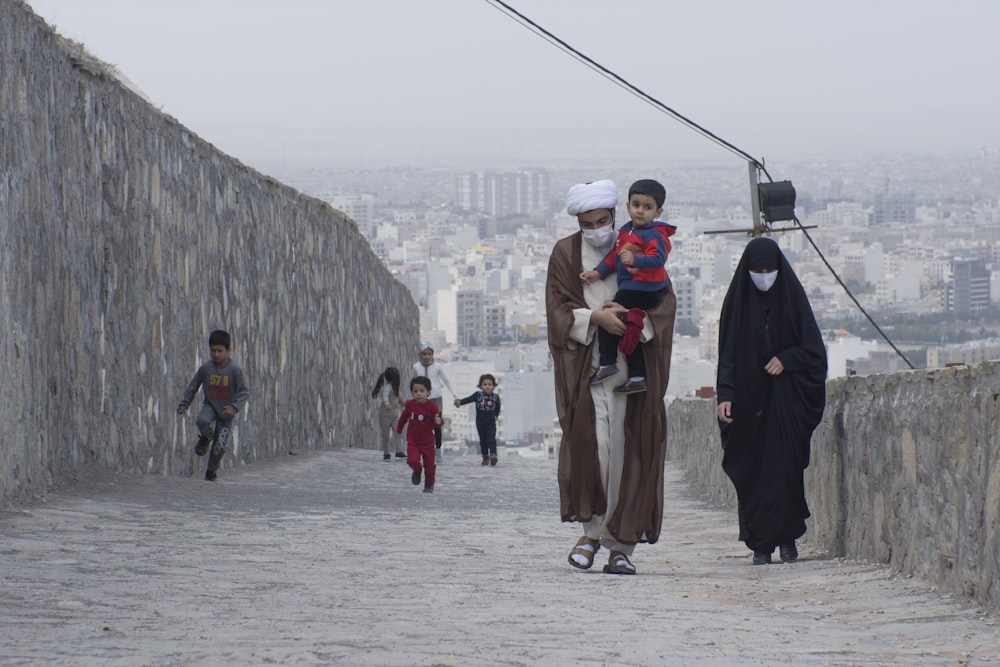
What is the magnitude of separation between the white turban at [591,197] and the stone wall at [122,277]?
271cm

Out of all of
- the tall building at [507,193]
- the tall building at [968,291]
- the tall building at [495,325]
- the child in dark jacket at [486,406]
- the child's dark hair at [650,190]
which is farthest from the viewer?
the tall building at [507,193]

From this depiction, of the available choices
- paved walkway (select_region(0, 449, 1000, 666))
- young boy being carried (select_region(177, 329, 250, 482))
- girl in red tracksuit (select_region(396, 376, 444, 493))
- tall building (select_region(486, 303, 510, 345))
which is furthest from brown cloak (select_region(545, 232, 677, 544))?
Result: tall building (select_region(486, 303, 510, 345))

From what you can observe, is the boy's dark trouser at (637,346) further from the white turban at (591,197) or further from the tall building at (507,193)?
the tall building at (507,193)

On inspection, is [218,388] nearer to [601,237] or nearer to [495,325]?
[601,237]

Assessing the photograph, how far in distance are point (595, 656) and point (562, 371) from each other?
7.75ft

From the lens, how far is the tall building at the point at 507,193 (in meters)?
184

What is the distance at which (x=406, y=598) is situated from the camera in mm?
5035

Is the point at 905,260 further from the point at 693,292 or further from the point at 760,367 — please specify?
the point at 760,367

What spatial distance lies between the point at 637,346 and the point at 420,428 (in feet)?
16.7

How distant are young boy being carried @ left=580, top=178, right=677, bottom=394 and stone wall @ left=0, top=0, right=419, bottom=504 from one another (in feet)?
9.26

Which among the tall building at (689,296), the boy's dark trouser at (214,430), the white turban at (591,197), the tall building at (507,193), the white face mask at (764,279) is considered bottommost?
the boy's dark trouser at (214,430)

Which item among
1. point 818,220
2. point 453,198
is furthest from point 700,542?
point 453,198

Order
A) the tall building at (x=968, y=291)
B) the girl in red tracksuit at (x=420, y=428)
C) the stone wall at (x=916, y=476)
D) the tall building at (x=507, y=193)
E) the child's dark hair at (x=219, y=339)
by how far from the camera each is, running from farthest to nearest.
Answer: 1. the tall building at (x=507, y=193)
2. the tall building at (x=968, y=291)
3. the girl in red tracksuit at (x=420, y=428)
4. the child's dark hair at (x=219, y=339)
5. the stone wall at (x=916, y=476)

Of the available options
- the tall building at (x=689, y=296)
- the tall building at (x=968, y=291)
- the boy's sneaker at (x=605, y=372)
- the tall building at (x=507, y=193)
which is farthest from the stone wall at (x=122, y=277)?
the tall building at (x=507, y=193)
